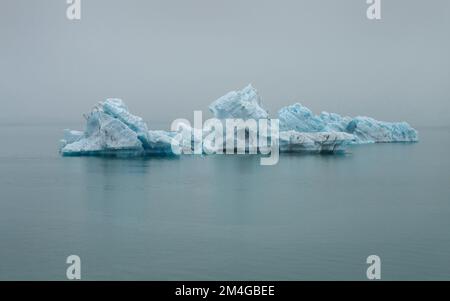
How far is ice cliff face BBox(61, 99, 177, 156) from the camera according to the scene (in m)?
29.1

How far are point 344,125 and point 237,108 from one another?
12948 mm

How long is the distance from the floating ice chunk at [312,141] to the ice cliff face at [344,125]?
194 centimetres

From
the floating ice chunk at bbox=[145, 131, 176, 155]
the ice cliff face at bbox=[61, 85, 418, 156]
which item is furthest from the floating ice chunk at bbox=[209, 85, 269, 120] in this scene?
the floating ice chunk at bbox=[145, 131, 176, 155]

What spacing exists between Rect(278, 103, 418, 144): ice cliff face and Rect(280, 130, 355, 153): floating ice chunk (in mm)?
1936

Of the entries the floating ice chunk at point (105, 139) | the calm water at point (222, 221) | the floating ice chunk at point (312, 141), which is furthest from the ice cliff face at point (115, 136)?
the floating ice chunk at point (312, 141)

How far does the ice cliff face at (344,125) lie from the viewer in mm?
37188

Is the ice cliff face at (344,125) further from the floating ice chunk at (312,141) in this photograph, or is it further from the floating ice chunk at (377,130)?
the floating ice chunk at (312,141)

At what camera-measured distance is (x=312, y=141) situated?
34.4 meters

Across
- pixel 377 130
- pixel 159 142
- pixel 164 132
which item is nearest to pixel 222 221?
pixel 159 142

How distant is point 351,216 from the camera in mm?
18000

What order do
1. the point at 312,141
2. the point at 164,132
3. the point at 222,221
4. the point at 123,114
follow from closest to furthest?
the point at 222,221
the point at 123,114
the point at 164,132
the point at 312,141

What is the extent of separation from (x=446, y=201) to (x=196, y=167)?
522 inches

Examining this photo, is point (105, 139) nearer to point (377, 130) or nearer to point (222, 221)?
point (222, 221)
